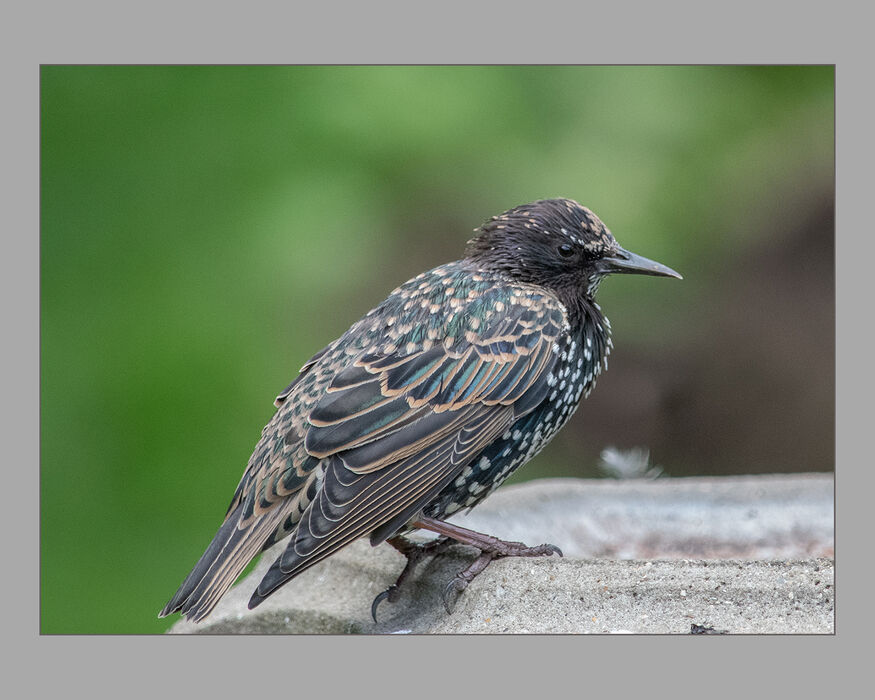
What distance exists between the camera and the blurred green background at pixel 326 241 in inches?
191

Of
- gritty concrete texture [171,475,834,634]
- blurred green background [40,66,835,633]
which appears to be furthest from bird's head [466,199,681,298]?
gritty concrete texture [171,475,834,634]

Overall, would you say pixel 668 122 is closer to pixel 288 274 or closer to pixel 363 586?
pixel 288 274

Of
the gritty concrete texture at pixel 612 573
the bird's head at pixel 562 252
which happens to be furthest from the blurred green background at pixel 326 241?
the bird's head at pixel 562 252

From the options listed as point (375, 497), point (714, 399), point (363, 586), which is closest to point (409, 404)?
point (375, 497)

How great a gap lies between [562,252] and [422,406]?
0.87 m

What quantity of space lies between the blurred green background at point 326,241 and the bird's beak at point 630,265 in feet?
2.49

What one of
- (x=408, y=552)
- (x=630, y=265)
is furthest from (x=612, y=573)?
(x=630, y=265)

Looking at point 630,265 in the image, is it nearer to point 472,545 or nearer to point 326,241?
point 472,545

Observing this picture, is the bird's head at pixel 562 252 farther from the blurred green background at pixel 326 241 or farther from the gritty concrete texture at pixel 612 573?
the gritty concrete texture at pixel 612 573

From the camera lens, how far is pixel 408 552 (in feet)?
14.7

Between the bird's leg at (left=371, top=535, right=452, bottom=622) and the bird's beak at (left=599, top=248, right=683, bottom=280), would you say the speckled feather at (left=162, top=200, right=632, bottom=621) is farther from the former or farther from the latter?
the bird's leg at (left=371, top=535, right=452, bottom=622)

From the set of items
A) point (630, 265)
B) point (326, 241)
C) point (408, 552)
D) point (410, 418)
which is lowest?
point (408, 552)

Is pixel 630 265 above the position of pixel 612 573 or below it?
above

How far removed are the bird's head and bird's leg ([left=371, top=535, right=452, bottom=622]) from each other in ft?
3.50
